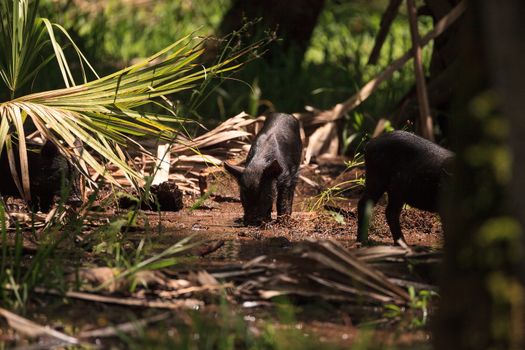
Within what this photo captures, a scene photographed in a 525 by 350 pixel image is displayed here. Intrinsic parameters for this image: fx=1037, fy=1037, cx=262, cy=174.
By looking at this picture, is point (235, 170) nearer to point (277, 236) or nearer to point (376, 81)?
point (277, 236)

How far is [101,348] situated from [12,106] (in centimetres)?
330

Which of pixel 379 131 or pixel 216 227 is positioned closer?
pixel 216 227

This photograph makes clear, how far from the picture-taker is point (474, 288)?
12.0 ft

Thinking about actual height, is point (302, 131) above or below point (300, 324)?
above

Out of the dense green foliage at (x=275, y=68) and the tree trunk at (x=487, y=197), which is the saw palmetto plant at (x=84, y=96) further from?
the tree trunk at (x=487, y=197)

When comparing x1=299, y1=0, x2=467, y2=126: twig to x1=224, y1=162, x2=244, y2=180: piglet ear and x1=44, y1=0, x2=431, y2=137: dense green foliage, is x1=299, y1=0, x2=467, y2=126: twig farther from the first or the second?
x1=224, y1=162, x2=244, y2=180: piglet ear

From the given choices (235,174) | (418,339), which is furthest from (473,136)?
(235,174)

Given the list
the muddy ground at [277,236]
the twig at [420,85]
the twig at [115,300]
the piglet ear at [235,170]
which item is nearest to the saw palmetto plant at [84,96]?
the muddy ground at [277,236]

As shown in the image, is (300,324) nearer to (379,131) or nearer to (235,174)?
(235,174)

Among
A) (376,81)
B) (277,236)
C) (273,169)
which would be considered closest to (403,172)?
(277,236)

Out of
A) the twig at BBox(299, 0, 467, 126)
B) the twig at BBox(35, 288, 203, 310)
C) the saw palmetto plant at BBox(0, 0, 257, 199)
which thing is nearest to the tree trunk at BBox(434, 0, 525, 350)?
the twig at BBox(35, 288, 203, 310)

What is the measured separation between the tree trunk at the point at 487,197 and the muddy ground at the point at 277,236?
0.90 meters

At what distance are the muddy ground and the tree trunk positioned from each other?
90cm

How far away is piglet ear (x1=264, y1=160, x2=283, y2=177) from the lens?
28.7 ft
